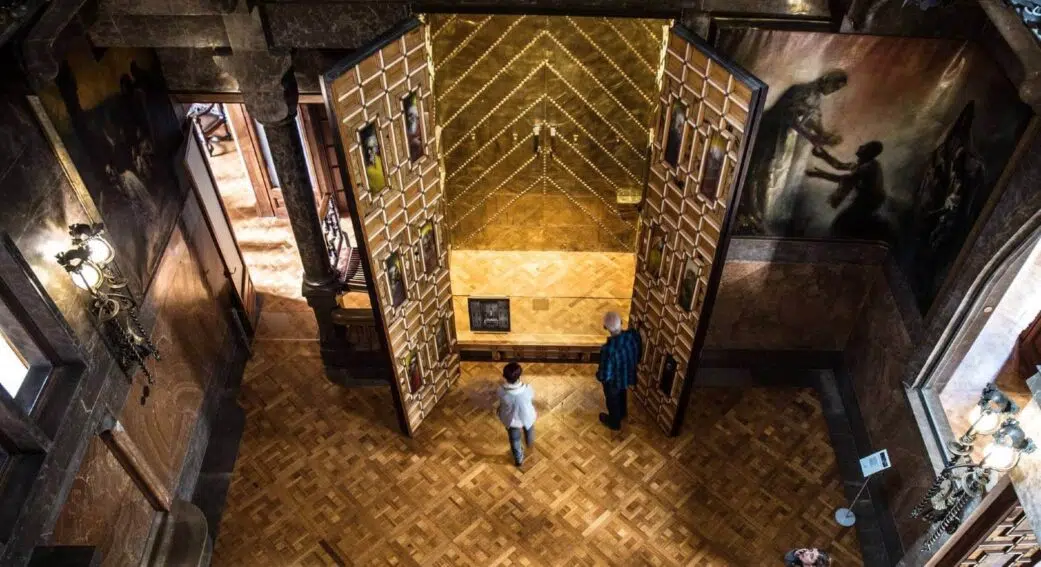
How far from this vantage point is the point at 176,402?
6.73 meters

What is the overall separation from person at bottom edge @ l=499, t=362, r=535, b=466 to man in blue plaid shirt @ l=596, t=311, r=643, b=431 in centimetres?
69

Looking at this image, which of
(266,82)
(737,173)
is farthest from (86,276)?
(737,173)

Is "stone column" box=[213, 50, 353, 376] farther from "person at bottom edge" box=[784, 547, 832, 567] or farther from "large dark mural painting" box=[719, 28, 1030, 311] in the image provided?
"person at bottom edge" box=[784, 547, 832, 567]

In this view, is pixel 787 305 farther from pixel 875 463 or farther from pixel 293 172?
pixel 293 172

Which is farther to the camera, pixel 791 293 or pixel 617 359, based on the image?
pixel 791 293

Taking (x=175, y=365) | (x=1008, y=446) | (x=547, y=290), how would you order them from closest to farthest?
(x=1008, y=446), (x=175, y=365), (x=547, y=290)

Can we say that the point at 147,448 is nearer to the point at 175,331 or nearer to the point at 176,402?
the point at 176,402

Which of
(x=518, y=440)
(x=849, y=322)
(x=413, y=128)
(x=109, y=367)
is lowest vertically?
(x=518, y=440)

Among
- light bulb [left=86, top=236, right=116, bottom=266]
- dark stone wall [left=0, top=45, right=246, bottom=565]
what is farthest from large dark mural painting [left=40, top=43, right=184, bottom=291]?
light bulb [left=86, top=236, right=116, bottom=266]

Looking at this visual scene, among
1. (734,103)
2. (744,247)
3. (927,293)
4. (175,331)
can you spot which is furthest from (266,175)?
(927,293)

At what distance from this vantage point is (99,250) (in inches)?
205

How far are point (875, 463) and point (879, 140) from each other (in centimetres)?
249

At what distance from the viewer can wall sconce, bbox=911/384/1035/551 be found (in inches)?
180

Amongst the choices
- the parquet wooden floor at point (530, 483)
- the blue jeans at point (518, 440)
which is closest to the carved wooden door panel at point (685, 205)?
the parquet wooden floor at point (530, 483)
